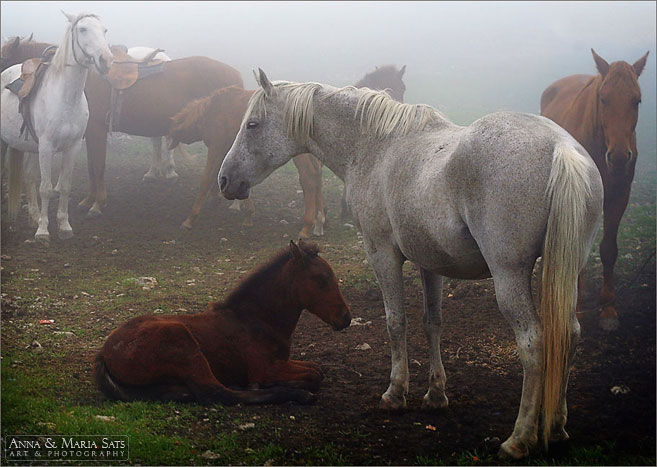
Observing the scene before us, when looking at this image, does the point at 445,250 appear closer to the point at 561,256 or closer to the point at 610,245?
the point at 561,256

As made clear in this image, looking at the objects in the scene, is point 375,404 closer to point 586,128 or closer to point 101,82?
point 586,128

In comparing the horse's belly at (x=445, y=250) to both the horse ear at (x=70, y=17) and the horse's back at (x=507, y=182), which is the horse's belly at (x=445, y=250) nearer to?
the horse's back at (x=507, y=182)

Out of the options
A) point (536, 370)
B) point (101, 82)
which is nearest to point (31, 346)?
point (536, 370)

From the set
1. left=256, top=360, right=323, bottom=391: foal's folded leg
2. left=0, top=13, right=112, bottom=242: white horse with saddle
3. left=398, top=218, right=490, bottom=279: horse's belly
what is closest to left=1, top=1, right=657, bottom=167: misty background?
left=0, top=13, right=112, bottom=242: white horse with saddle

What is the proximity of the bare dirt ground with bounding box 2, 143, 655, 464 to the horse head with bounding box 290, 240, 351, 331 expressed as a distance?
50 centimetres

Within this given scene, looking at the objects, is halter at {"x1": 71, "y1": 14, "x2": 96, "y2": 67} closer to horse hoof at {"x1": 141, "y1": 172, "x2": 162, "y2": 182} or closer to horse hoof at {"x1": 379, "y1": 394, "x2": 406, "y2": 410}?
horse hoof at {"x1": 141, "y1": 172, "x2": 162, "y2": 182}

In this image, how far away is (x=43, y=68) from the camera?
22.9 feet

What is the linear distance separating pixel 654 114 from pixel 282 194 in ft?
17.9

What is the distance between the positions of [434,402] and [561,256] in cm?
142

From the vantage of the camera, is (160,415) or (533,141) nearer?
(533,141)

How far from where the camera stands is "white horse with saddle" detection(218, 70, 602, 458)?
2709 mm

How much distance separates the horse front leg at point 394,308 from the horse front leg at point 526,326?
0.82 metres

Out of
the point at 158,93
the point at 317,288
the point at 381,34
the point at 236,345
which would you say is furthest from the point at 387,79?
the point at 236,345

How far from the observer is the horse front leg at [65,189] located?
6.51 metres
